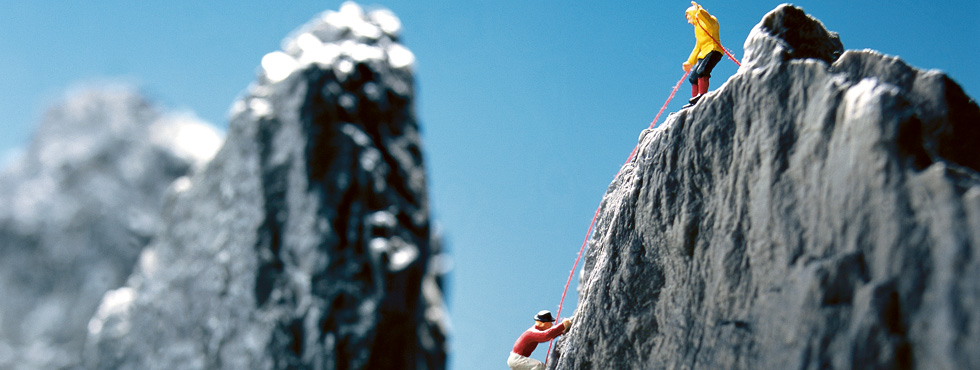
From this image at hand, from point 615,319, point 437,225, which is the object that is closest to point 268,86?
point 437,225

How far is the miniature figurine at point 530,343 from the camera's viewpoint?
246 inches

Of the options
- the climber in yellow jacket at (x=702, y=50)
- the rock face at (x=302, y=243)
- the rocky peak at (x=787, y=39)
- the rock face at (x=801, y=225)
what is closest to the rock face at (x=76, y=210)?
the rock face at (x=302, y=243)

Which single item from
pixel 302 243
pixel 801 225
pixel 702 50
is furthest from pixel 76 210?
pixel 801 225

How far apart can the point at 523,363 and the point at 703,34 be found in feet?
10.6

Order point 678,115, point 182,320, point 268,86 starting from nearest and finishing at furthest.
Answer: point 678,115 → point 182,320 → point 268,86

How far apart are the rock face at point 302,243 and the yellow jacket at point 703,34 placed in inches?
217

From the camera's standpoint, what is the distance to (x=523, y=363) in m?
6.26

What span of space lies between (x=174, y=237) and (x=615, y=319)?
850 centimetres

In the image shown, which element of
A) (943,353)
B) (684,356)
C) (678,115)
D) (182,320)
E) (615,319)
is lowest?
(943,353)

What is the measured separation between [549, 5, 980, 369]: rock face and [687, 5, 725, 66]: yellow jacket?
0.77 meters

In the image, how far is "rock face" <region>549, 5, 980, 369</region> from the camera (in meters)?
3.40

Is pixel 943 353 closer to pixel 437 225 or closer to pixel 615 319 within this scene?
pixel 615 319

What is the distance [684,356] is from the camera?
4.74 m

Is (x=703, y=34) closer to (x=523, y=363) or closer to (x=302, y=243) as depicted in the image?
(x=523, y=363)
